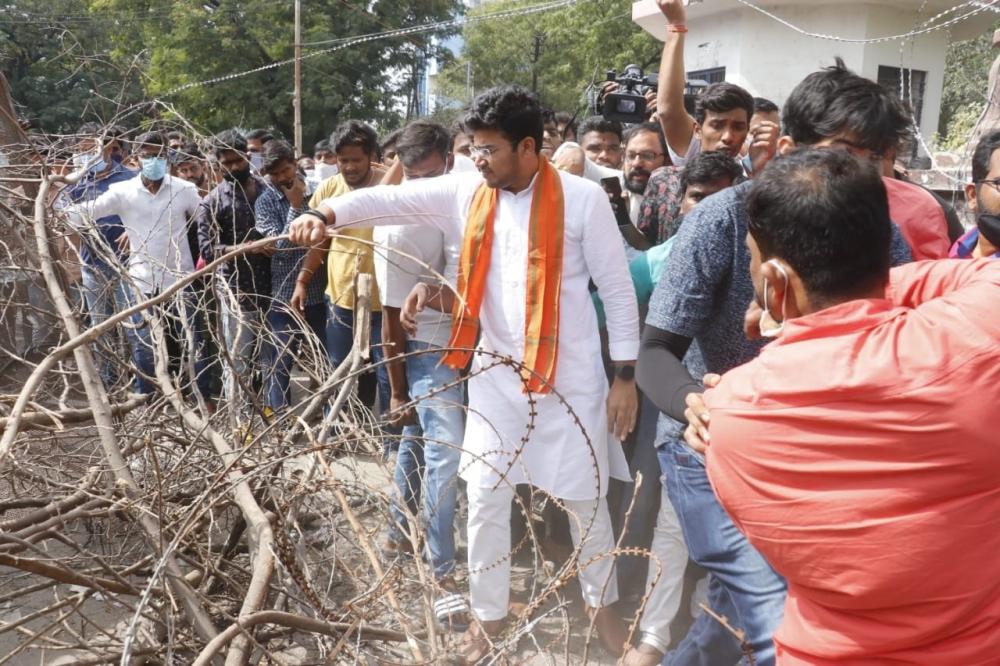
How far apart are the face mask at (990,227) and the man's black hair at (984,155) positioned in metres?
0.19

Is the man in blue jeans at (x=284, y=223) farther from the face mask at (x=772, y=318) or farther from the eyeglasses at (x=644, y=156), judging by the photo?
the face mask at (x=772, y=318)

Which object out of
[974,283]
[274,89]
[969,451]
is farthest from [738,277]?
[274,89]

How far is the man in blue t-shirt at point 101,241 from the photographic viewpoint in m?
2.44

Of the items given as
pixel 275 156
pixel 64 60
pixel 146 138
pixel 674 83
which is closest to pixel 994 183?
pixel 674 83

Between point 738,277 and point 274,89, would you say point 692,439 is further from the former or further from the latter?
point 274,89

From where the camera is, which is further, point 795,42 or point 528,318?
point 795,42

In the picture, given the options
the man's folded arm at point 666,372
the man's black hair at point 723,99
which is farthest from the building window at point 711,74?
the man's folded arm at point 666,372

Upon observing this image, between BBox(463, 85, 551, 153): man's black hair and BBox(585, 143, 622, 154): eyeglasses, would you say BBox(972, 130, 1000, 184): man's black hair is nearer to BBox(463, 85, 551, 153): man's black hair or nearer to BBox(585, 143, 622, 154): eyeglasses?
BBox(463, 85, 551, 153): man's black hair

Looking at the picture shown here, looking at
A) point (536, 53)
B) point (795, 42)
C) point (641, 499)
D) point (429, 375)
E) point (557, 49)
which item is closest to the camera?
point (641, 499)

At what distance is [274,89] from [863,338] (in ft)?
77.8

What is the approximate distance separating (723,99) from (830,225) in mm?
1972

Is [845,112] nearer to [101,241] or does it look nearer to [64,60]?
[101,241]

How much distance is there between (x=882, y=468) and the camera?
1064mm

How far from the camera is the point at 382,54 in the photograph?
23.8m
